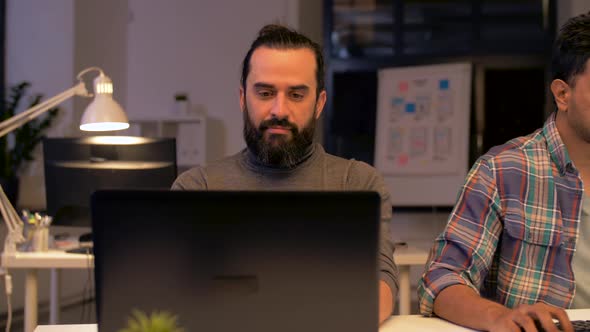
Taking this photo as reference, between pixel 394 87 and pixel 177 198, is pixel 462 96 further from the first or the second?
pixel 177 198

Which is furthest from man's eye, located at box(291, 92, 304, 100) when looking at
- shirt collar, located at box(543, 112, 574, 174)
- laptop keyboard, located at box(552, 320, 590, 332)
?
laptop keyboard, located at box(552, 320, 590, 332)

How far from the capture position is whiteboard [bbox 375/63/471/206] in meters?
4.83

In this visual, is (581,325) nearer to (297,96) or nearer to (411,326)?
(411,326)

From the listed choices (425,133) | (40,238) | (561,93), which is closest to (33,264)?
(40,238)

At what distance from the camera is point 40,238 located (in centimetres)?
286

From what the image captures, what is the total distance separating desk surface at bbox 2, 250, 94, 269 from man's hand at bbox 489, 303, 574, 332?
1.84 m

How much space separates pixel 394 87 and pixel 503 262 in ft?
11.7

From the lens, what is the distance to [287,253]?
940 millimetres

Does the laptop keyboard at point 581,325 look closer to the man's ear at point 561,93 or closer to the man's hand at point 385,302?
the man's hand at point 385,302

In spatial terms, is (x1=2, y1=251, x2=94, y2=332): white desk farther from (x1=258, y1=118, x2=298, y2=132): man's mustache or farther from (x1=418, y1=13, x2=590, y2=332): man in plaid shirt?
(x1=418, y1=13, x2=590, y2=332): man in plaid shirt

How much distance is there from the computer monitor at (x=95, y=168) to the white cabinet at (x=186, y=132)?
266 cm

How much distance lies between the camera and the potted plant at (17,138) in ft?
15.2

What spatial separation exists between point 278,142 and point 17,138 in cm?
365

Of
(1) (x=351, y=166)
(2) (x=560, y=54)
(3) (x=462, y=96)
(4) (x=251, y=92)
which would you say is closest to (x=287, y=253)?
(4) (x=251, y=92)
